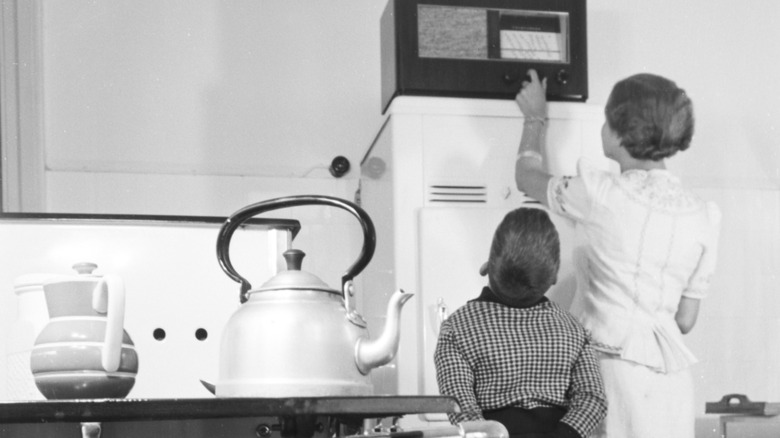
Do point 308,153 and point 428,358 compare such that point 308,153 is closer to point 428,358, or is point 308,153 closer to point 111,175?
point 111,175

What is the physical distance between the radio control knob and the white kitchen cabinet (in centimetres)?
6

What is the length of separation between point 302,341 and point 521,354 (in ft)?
3.00

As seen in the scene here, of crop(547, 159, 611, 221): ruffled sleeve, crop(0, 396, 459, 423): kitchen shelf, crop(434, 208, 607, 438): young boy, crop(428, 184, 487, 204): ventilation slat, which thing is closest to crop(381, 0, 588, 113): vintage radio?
crop(428, 184, 487, 204): ventilation slat

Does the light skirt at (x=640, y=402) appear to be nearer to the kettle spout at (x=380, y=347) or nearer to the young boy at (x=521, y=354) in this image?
the young boy at (x=521, y=354)

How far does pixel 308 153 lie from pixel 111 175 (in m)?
0.62

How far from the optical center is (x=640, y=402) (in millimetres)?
2211

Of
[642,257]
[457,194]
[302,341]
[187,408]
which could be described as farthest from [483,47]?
[187,408]

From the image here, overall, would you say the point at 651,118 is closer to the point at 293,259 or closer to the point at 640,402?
the point at 640,402

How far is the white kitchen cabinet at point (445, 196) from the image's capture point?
2635mm

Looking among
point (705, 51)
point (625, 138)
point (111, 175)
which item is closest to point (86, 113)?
point (111, 175)

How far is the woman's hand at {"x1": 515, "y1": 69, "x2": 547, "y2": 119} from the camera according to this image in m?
2.73

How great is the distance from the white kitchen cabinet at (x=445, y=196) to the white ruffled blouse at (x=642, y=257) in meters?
0.41

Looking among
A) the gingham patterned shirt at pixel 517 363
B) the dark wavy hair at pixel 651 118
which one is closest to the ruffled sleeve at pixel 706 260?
the dark wavy hair at pixel 651 118

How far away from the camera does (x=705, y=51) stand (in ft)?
12.3
